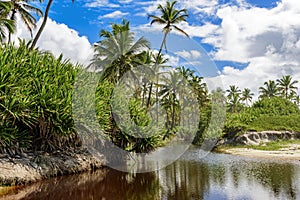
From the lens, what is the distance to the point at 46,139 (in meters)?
17.2

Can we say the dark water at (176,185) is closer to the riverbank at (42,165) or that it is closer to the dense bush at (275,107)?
the riverbank at (42,165)

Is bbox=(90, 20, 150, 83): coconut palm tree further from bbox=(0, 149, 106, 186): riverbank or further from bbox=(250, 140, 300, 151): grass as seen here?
bbox=(250, 140, 300, 151): grass

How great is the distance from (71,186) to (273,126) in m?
29.1

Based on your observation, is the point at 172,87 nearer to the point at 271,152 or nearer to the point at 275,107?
the point at 275,107

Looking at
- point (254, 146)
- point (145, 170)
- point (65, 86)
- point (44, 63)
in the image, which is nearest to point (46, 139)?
point (65, 86)

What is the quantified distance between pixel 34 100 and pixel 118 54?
48.6ft

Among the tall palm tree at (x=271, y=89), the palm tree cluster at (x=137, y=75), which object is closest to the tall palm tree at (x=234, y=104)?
the tall palm tree at (x=271, y=89)

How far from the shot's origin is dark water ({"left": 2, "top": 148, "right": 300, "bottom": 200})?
42.3 ft

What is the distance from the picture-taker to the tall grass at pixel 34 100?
14.4m

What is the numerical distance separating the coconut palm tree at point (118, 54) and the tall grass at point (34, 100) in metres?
11.3

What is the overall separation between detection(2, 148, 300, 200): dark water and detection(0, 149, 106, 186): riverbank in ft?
1.81

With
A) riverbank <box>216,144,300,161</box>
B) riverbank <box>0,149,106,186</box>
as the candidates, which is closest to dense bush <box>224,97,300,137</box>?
riverbank <box>216,144,300,161</box>

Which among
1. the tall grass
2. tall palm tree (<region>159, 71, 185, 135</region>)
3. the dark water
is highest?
tall palm tree (<region>159, 71, 185, 135</region>)

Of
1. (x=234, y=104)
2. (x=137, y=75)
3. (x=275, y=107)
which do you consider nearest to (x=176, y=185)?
(x=137, y=75)
